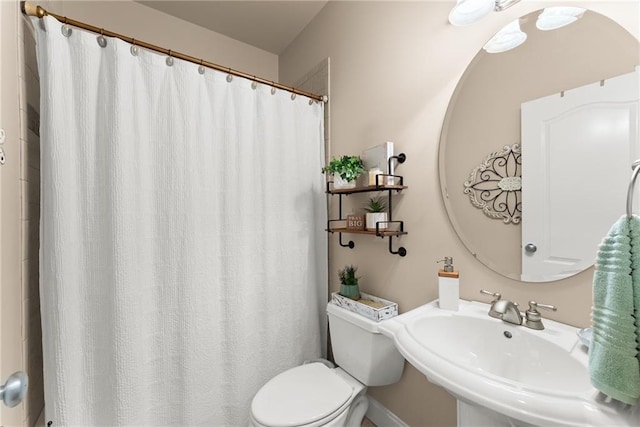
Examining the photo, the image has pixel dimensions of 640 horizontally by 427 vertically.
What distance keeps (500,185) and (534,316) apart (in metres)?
0.46

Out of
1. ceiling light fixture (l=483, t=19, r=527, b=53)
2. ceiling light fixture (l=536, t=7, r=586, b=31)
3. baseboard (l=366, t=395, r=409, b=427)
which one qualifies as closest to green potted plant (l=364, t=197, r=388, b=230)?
ceiling light fixture (l=483, t=19, r=527, b=53)

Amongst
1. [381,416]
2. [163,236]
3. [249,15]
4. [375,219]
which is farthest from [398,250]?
[249,15]

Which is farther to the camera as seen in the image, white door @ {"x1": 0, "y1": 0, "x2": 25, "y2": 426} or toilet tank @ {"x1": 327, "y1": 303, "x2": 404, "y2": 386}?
toilet tank @ {"x1": 327, "y1": 303, "x2": 404, "y2": 386}

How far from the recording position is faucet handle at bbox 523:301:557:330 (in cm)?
85

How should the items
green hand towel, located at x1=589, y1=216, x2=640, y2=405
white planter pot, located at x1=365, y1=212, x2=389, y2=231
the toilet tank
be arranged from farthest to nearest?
white planter pot, located at x1=365, y1=212, x2=389, y2=231
the toilet tank
green hand towel, located at x1=589, y1=216, x2=640, y2=405

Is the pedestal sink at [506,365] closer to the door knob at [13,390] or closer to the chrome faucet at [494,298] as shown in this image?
the chrome faucet at [494,298]

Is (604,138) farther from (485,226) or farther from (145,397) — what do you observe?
(145,397)

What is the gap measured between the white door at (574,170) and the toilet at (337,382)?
0.69 m

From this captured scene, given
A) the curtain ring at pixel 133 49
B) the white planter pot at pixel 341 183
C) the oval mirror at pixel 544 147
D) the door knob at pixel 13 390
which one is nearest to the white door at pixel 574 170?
the oval mirror at pixel 544 147

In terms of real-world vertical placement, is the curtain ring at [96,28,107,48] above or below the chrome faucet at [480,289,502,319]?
above

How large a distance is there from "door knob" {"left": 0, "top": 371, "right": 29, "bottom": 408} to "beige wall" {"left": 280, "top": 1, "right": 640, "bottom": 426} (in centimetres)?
129

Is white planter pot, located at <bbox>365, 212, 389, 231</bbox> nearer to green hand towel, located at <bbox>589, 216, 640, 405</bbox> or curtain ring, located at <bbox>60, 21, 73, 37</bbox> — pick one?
green hand towel, located at <bbox>589, 216, 640, 405</bbox>

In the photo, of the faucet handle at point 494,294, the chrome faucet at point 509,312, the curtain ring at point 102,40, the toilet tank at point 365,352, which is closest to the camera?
the chrome faucet at point 509,312

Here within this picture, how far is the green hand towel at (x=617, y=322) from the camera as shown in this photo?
20.0 inches
